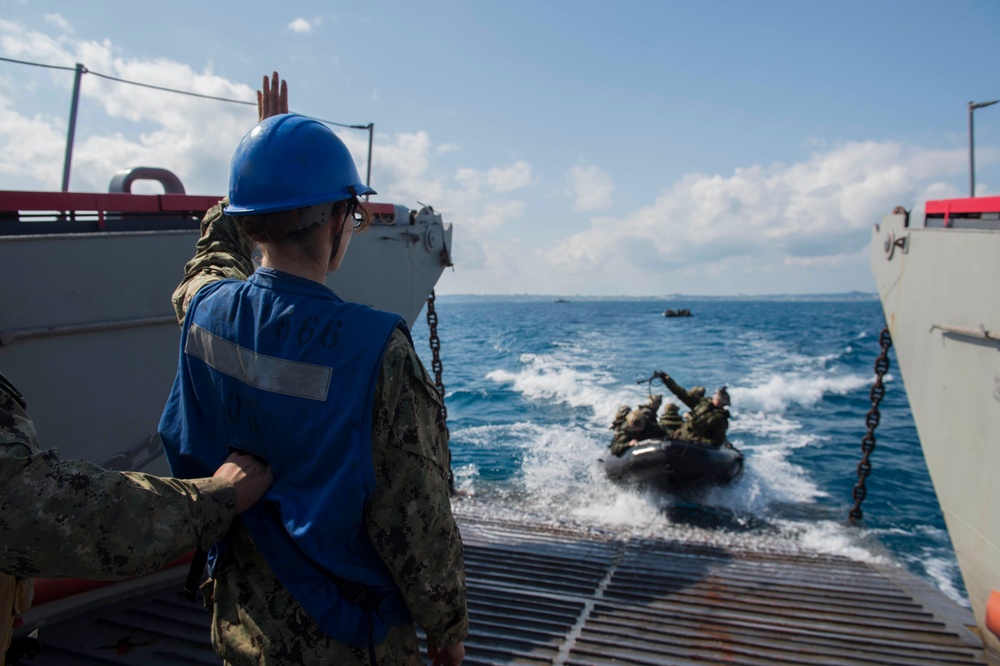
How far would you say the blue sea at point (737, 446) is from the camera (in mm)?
9078

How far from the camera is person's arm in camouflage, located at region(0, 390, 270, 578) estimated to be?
113cm

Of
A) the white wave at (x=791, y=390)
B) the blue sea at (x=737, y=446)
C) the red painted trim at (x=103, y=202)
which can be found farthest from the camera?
the white wave at (x=791, y=390)

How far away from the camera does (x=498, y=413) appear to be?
1819 cm

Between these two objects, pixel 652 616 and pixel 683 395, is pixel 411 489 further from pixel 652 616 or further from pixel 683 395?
pixel 683 395

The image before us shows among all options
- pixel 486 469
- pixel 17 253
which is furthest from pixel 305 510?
pixel 486 469

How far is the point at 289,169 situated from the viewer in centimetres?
159

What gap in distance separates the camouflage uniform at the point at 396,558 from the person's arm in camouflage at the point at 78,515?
303 mm

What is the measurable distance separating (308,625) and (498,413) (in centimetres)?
1678

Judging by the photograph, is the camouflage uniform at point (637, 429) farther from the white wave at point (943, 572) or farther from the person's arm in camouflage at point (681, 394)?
the white wave at point (943, 572)

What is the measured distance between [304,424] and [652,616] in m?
3.85

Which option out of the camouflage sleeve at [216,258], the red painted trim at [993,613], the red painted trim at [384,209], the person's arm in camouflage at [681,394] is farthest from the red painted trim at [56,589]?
the person's arm in camouflage at [681,394]

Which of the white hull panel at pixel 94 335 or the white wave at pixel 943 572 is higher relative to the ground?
the white hull panel at pixel 94 335

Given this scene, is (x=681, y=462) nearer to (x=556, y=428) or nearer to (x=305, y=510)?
(x=556, y=428)

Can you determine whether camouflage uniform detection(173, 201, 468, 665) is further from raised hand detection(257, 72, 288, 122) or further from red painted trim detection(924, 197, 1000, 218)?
red painted trim detection(924, 197, 1000, 218)
